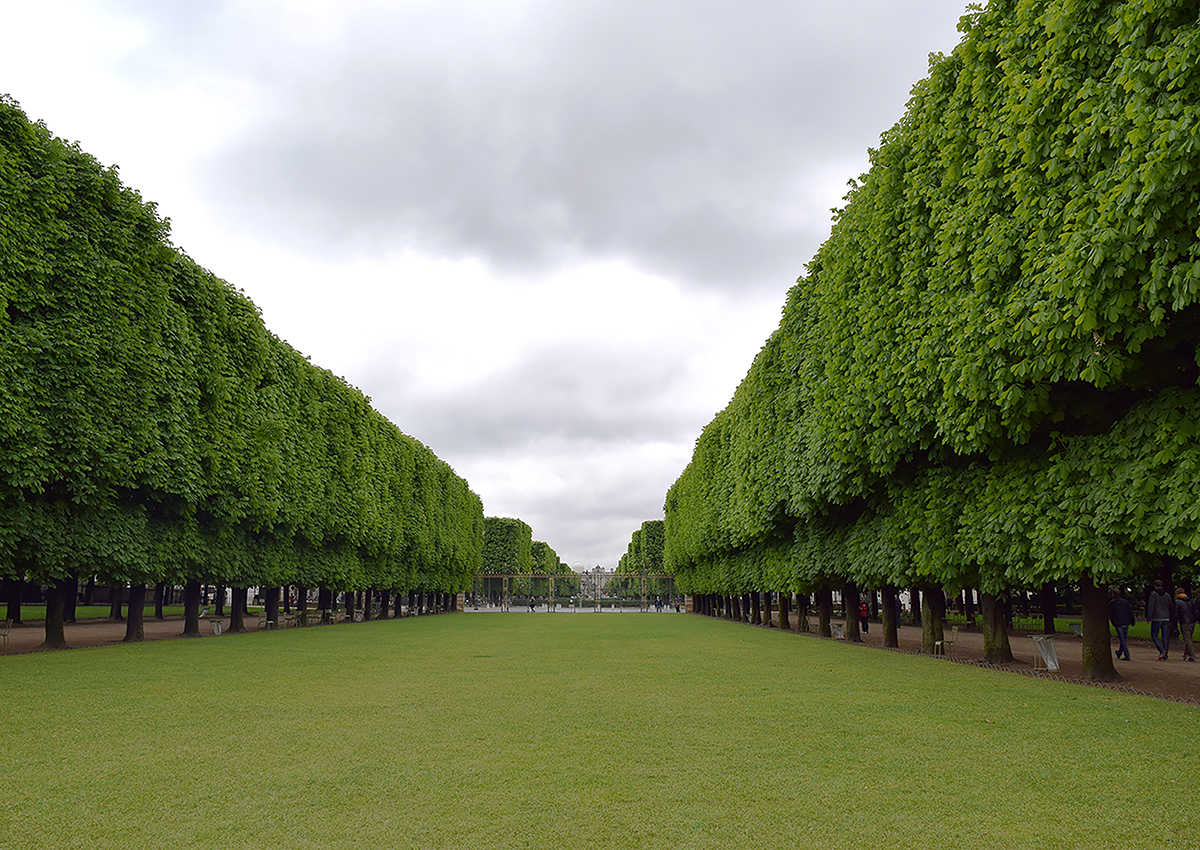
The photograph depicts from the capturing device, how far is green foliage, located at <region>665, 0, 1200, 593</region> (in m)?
9.01

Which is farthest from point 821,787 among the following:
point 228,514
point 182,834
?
point 228,514

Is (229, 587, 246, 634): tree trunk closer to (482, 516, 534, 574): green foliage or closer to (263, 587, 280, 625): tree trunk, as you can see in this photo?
(263, 587, 280, 625): tree trunk

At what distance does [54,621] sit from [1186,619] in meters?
31.8

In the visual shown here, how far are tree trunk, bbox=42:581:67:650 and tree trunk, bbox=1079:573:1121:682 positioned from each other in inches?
964

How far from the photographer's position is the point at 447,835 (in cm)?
504

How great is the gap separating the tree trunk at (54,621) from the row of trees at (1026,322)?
21.2 meters

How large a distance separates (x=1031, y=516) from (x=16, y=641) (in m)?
29.0

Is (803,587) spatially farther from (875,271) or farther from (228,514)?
(228,514)

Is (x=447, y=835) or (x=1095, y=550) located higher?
(x=1095, y=550)

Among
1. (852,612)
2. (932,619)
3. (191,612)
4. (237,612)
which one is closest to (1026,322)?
(932,619)

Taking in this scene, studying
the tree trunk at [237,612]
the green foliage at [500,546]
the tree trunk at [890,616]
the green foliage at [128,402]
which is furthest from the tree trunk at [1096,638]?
the green foliage at [500,546]

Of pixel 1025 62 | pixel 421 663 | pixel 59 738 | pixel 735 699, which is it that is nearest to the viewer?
pixel 59 738

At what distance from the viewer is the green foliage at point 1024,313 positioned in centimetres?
901

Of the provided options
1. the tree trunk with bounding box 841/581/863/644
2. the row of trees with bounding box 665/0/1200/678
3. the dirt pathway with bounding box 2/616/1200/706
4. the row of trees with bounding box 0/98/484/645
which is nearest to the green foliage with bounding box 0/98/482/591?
the row of trees with bounding box 0/98/484/645
